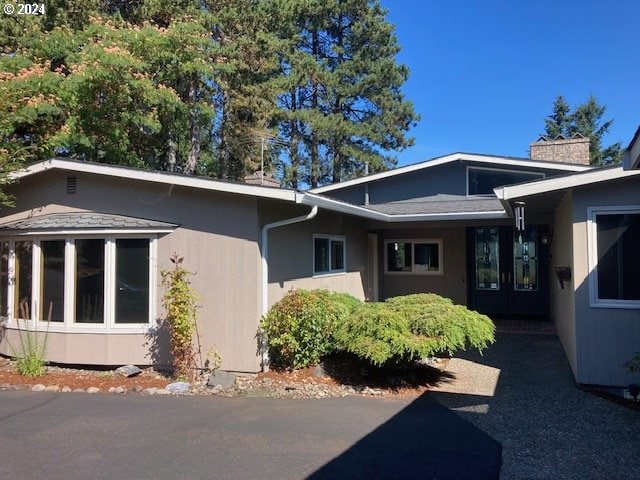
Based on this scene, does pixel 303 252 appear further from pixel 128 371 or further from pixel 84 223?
pixel 84 223

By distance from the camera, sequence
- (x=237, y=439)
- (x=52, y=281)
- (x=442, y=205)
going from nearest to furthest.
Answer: (x=237, y=439) < (x=52, y=281) < (x=442, y=205)

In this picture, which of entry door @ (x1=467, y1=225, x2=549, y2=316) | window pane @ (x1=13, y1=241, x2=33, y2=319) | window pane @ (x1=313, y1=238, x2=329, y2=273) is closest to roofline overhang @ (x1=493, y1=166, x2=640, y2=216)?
window pane @ (x1=313, y1=238, x2=329, y2=273)

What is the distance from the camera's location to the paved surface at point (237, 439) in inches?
160

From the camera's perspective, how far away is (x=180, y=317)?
694 centimetres

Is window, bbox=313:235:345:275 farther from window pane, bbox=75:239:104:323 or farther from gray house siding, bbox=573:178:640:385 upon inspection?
gray house siding, bbox=573:178:640:385

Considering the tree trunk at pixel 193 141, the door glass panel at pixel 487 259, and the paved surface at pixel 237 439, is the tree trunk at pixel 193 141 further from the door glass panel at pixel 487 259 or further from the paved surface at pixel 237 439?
the paved surface at pixel 237 439

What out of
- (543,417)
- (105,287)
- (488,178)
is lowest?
(543,417)

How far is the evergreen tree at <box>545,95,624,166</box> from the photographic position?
40.7 m

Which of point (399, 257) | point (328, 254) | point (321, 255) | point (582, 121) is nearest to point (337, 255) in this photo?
point (328, 254)

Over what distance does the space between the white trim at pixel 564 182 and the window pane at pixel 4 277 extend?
8198mm

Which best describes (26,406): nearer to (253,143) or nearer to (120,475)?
(120,475)

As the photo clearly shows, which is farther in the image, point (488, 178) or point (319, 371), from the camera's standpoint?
point (488, 178)

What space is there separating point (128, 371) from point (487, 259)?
30.6 ft

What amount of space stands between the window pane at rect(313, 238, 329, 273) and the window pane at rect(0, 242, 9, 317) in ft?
17.7
